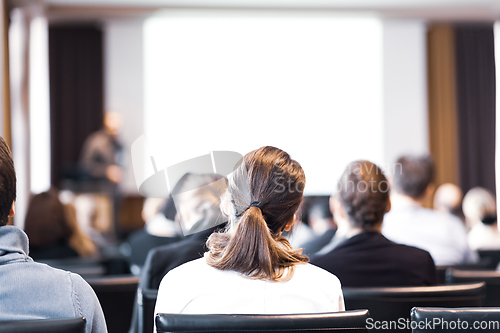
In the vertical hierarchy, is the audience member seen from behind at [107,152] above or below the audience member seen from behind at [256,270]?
above

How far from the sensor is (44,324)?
802mm

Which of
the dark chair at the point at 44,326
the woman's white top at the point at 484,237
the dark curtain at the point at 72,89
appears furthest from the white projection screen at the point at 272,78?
the dark chair at the point at 44,326

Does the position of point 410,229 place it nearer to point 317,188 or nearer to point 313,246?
point 313,246

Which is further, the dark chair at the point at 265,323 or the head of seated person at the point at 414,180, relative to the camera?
the head of seated person at the point at 414,180

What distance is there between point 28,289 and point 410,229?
6.05 feet

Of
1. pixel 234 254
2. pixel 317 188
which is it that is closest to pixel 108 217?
pixel 317 188

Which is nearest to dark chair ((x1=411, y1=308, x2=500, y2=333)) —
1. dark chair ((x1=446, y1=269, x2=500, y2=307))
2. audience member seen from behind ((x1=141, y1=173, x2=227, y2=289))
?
audience member seen from behind ((x1=141, y1=173, x2=227, y2=289))

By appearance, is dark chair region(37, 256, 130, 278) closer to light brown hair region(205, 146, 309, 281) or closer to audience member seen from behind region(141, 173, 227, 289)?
audience member seen from behind region(141, 173, 227, 289)

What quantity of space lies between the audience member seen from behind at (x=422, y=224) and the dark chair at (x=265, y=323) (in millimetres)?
1610

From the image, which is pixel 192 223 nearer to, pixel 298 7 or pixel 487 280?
pixel 487 280

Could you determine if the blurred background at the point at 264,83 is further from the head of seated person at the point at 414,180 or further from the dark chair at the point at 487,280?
the dark chair at the point at 487,280

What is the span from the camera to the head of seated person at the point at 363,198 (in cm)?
170

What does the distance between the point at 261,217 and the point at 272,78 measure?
614cm

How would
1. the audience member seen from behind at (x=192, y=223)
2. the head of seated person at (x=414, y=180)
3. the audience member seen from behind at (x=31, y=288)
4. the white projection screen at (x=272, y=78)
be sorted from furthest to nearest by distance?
the white projection screen at (x=272, y=78) < the head of seated person at (x=414, y=180) < the audience member seen from behind at (x=192, y=223) < the audience member seen from behind at (x=31, y=288)
